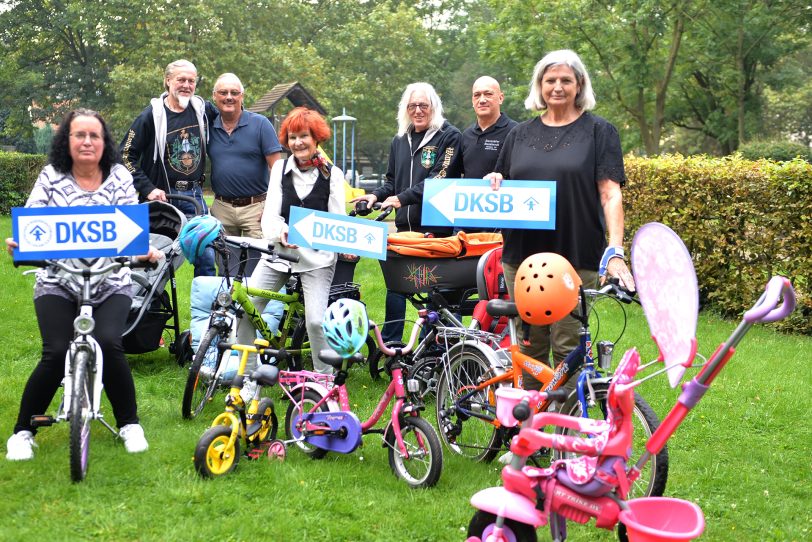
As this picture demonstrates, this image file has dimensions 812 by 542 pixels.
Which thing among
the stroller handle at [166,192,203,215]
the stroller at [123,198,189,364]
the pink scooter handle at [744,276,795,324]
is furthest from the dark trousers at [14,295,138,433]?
the pink scooter handle at [744,276,795,324]

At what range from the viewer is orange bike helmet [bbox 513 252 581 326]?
4.04 m

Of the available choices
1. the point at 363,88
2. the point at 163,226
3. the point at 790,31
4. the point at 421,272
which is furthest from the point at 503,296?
the point at 363,88

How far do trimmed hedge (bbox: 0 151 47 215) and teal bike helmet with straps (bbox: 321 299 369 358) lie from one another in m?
17.2

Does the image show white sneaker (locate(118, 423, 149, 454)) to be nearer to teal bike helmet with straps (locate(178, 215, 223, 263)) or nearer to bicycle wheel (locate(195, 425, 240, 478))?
bicycle wheel (locate(195, 425, 240, 478))

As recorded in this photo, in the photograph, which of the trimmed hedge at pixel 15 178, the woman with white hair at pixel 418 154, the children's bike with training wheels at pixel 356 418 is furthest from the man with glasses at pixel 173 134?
the trimmed hedge at pixel 15 178

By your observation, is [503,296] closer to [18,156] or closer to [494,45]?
[18,156]

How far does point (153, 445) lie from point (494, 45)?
1081 inches

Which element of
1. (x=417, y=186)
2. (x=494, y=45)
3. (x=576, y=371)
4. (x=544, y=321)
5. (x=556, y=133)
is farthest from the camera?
(x=494, y=45)

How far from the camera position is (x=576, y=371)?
4543 millimetres

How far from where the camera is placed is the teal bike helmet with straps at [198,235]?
5770mm

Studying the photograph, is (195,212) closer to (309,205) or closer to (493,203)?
(309,205)

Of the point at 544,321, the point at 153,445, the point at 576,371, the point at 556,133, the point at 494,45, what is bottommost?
the point at 153,445

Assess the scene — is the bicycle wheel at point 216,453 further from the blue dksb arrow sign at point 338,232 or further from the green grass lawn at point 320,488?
the blue dksb arrow sign at point 338,232

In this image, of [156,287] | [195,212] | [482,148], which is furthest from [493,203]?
[195,212]
